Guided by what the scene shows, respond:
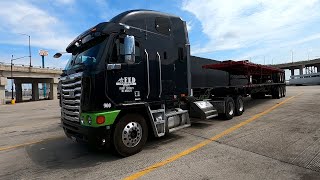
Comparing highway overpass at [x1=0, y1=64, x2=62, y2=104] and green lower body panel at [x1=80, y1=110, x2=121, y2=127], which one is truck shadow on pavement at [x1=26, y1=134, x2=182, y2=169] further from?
highway overpass at [x1=0, y1=64, x2=62, y2=104]

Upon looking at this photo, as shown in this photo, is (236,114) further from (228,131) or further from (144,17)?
(144,17)

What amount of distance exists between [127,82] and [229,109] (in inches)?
241

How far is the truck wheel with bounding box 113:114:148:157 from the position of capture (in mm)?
5773

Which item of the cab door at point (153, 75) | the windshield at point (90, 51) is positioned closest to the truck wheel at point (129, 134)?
the cab door at point (153, 75)

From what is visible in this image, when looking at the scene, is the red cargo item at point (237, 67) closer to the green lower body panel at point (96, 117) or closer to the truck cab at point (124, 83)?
the truck cab at point (124, 83)

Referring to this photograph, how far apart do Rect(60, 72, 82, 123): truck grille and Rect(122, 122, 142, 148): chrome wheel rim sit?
112cm

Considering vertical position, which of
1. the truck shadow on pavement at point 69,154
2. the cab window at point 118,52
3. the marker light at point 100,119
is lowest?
the truck shadow on pavement at point 69,154

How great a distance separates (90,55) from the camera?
233 inches

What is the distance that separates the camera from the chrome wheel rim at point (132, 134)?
5916 mm

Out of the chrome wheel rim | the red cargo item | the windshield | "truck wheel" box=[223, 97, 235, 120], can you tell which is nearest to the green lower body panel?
the chrome wheel rim

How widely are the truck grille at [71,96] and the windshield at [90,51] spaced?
357mm

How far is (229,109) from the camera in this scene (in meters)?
10.8

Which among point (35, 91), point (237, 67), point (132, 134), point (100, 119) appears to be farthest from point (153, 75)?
point (35, 91)

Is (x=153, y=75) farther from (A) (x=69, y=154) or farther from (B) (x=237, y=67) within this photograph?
(B) (x=237, y=67)
